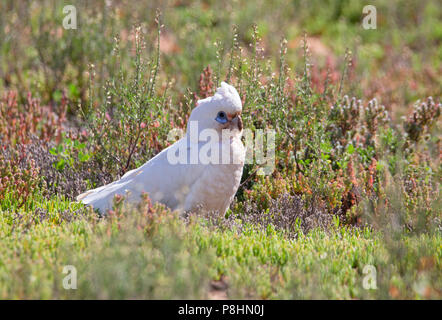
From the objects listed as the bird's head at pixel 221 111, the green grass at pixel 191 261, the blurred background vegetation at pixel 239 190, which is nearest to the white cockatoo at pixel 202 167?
the bird's head at pixel 221 111

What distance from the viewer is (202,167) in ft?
14.9

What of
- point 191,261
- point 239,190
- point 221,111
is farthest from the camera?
point 239,190

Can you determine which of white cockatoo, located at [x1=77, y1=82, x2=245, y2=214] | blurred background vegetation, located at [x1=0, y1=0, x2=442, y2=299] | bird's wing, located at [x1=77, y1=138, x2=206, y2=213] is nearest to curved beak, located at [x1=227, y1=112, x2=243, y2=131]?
white cockatoo, located at [x1=77, y1=82, x2=245, y2=214]

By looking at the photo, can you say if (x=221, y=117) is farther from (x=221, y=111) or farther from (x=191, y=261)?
(x=191, y=261)

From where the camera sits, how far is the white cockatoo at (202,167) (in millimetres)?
4500

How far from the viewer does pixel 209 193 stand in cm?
453

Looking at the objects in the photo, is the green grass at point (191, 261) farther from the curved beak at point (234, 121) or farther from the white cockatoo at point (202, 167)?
the curved beak at point (234, 121)

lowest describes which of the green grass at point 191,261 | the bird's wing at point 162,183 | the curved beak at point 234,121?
the green grass at point 191,261

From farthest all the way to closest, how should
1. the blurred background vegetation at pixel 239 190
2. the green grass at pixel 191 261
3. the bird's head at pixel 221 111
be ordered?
1. the bird's head at pixel 221 111
2. the blurred background vegetation at pixel 239 190
3. the green grass at pixel 191 261

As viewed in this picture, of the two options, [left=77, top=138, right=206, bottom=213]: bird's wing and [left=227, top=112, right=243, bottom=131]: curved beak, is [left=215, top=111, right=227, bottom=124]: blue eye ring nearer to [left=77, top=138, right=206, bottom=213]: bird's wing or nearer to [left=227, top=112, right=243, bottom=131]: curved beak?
[left=227, top=112, right=243, bottom=131]: curved beak

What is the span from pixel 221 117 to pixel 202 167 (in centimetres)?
42

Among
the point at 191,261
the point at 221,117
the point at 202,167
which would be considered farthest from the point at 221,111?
the point at 191,261
